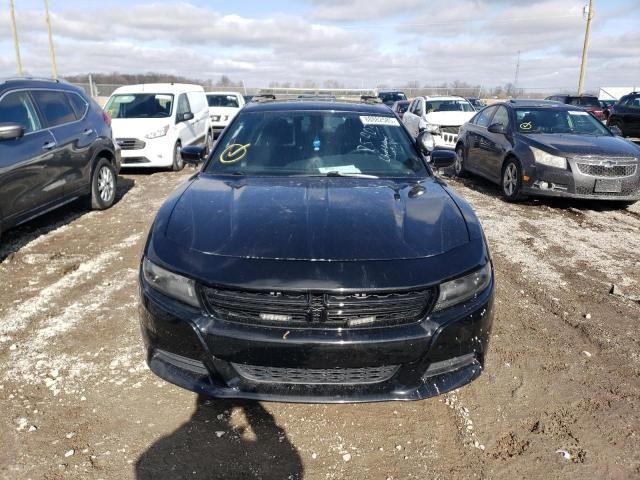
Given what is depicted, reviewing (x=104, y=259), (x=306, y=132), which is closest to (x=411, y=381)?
(x=306, y=132)

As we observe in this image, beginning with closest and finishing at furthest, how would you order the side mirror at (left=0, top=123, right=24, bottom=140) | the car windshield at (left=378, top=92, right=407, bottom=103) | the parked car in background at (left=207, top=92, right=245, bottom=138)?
the side mirror at (left=0, top=123, right=24, bottom=140)
the parked car in background at (left=207, top=92, right=245, bottom=138)
the car windshield at (left=378, top=92, right=407, bottom=103)

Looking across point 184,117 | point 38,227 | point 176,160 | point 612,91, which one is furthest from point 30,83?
point 612,91

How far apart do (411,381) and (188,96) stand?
36.8ft

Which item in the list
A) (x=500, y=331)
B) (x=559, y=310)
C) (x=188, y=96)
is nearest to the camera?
(x=500, y=331)

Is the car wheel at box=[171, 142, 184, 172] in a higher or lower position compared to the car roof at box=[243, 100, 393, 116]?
lower

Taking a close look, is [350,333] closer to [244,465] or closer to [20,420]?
[244,465]

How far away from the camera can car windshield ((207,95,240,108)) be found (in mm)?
18641

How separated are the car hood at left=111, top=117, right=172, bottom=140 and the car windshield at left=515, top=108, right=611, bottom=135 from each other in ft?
22.8

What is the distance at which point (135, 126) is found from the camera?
34.1 feet

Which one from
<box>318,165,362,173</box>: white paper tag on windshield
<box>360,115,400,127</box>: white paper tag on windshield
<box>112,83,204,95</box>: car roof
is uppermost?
<box>112,83,204,95</box>: car roof

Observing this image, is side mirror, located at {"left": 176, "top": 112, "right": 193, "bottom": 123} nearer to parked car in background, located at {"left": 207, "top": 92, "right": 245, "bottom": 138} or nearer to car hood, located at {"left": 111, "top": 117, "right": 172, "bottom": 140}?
car hood, located at {"left": 111, "top": 117, "right": 172, "bottom": 140}

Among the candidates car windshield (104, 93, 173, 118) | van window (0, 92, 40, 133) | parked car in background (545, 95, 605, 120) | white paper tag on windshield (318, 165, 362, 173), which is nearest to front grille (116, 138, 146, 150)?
car windshield (104, 93, 173, 118)

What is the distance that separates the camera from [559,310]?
413 centimetres

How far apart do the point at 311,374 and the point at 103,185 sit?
6024mm
